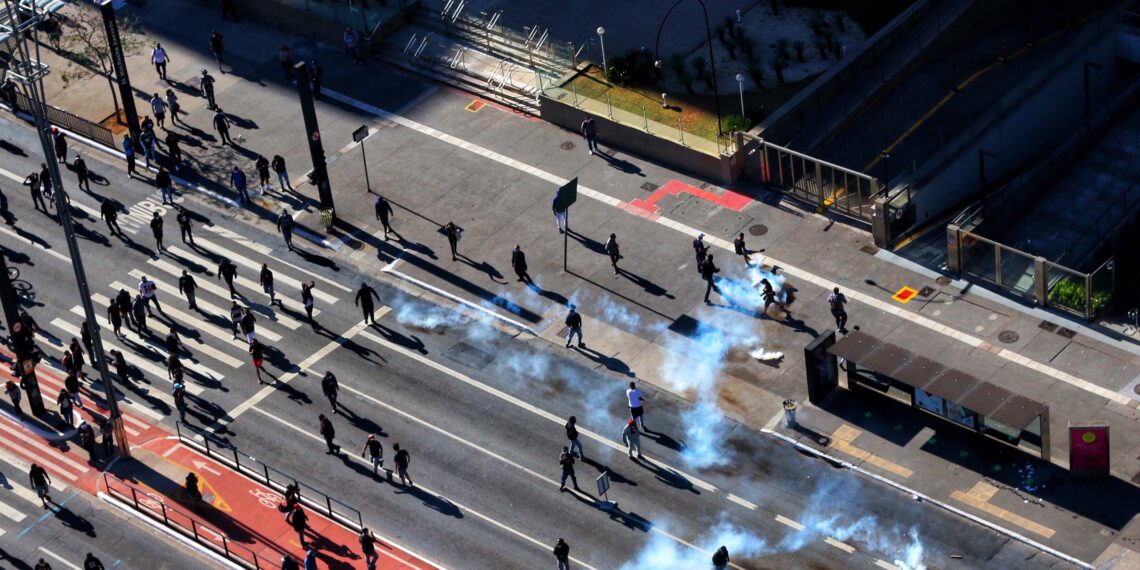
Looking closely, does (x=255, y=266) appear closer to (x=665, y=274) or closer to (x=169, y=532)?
(x=169, y=532)

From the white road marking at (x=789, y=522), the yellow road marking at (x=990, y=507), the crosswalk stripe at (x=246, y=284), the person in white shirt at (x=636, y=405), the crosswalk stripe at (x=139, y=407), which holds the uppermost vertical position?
the crosswalk stripe at (x=246, y=284)

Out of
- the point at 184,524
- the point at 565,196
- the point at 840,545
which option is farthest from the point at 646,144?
the point at 184,524

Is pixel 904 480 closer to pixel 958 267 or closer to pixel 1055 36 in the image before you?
pixel 958 267

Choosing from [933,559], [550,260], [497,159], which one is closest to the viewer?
[933,559]

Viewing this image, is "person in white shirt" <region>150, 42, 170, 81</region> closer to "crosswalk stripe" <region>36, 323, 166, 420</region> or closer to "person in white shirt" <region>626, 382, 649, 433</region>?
"crosswalk stripe" <region>36, 323, 166, 420</region>

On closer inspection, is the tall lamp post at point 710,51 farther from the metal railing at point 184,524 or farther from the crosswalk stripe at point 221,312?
the metal railing at point 184,524

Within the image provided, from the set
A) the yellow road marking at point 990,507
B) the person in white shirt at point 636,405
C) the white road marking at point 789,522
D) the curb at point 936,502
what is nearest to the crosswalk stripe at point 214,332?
the person in white shirt at point 636,405

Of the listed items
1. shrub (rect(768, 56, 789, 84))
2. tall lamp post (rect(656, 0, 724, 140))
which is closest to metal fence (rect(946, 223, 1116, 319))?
tall lamp post (rect(656, 0, 724, 140))

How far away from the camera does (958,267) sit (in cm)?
6969

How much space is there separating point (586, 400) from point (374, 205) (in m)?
14.5

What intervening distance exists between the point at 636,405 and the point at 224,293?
16.9 metres

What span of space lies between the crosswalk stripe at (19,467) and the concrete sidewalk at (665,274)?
13900mm

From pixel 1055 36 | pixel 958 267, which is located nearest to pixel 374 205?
pixel 958 267

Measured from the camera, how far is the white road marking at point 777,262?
6462cm
